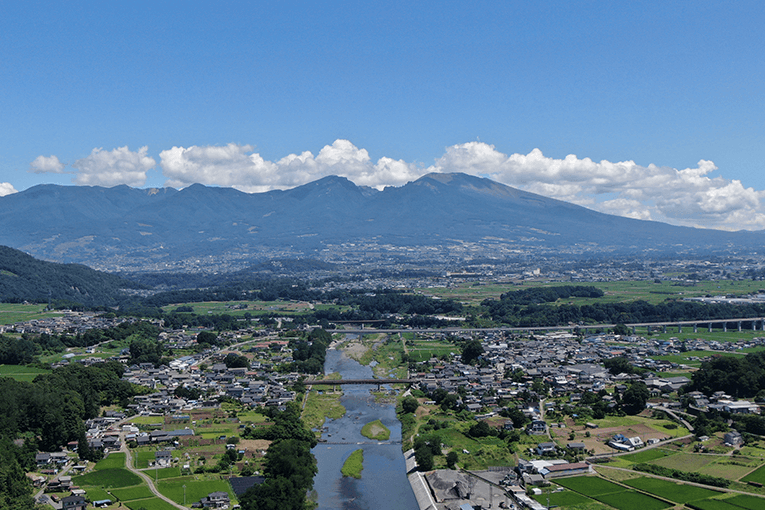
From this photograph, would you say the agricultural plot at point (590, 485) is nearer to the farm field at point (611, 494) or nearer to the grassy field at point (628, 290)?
the farm field at point (611, 494)

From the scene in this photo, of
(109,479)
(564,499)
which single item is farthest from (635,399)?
(109,479)

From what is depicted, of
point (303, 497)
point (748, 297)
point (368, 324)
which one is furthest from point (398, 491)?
point (748, 297)

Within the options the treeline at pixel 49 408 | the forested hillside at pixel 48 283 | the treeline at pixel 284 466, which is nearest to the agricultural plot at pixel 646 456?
the treeline at pixel 284 466

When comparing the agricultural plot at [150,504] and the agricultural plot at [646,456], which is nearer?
the agricultural plot at [150,504]

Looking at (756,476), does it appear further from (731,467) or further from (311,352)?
(311,352)

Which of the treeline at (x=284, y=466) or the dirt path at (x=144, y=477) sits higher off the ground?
the treeline at (x=284, y=466)

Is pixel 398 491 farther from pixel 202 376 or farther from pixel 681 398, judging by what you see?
pixel 202 376

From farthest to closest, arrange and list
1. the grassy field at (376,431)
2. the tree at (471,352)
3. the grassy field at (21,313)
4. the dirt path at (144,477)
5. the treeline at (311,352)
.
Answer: the grassy field at (21,313), the tree at (471,352), the treeline at (311,352), the grassy field at (376,431), the dirt path at (144,477)
